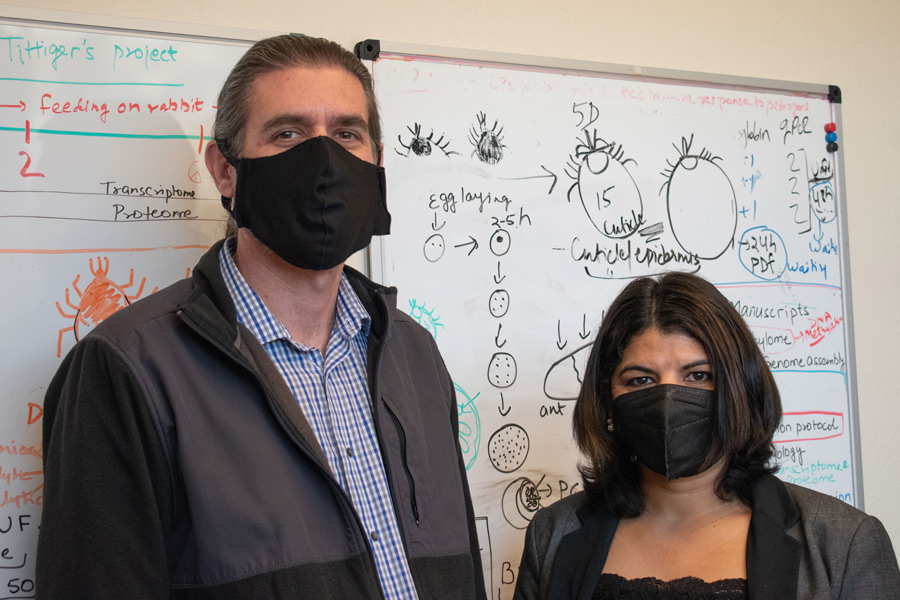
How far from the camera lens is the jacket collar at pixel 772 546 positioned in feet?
4.73

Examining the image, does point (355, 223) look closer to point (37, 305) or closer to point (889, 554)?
point (37, 305)

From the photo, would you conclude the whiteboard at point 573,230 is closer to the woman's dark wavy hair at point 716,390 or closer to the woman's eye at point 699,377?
the woman's dark wavy hair at point 716,390

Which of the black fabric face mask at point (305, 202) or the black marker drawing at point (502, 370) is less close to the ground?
the black fabric face mask at point (305, 202)

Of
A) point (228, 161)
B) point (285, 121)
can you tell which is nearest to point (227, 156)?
point (228, 161)

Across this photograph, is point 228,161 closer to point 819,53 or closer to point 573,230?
point 573,230

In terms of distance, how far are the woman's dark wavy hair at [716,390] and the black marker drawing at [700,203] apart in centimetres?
70

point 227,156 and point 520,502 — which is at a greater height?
point 227,156

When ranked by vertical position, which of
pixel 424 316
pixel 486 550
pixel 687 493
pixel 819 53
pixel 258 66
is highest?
pixel 819 53

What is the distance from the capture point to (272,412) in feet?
3.96

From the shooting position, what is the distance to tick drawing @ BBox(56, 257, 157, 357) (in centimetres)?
170

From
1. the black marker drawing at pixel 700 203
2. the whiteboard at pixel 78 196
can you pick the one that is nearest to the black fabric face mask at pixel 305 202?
the whiteboard at pixel 78 196

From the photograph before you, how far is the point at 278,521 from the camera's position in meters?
1.17

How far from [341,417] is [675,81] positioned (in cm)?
161

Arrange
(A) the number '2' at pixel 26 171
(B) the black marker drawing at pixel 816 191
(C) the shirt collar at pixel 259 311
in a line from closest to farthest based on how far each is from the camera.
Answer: (C) the shirt collar at pixel 259 311 → (A) the number '2' at pixel 26 171 → (B) the black marker drawing at pixel 816 191
